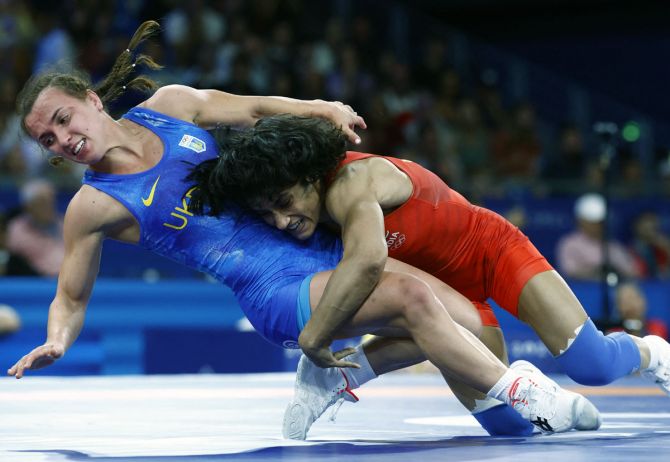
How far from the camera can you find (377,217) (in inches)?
125

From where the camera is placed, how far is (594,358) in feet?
11.8

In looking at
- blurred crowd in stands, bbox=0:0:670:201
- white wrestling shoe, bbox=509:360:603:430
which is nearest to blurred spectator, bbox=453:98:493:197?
blurred crowd in stands, bbox=0:0:670:201

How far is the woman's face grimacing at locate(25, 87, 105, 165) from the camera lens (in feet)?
11.5

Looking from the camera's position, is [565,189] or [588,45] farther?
[588,45]

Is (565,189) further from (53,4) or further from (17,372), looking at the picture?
(17,372)

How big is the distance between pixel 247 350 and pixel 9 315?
4.62ft

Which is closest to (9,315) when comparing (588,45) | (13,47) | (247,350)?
(247,350)

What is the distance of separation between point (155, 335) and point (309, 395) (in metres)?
3.42

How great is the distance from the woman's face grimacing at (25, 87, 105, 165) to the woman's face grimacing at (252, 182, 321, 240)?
21.9 inches

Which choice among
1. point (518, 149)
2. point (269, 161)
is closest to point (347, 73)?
point (518, 149)

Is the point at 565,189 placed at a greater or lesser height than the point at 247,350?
greater

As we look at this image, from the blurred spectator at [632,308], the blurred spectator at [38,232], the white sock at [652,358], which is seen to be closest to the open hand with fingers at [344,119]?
the white sock at [652,358]

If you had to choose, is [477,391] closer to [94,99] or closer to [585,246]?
[94,99]

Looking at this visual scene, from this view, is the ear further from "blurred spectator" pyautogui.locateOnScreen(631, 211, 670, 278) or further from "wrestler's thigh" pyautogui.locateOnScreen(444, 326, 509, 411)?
"blurred spectator" pyautogui.locateOnScreen(631, 211, 670, 278)
